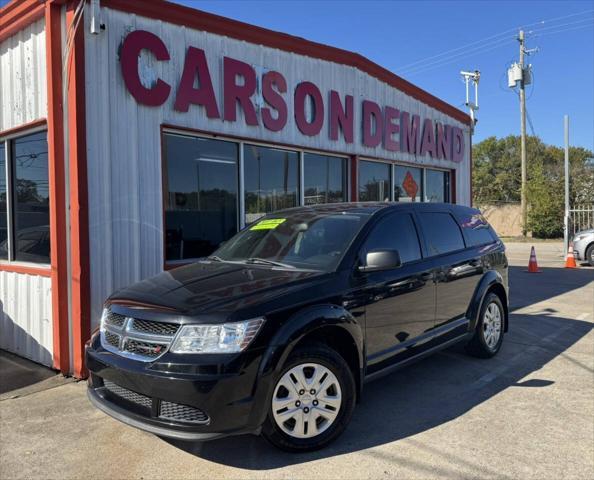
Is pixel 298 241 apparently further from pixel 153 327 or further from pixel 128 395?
pixel 128 395

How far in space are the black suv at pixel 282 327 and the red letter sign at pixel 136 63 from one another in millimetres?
2061

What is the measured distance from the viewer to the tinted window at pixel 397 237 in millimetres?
4461

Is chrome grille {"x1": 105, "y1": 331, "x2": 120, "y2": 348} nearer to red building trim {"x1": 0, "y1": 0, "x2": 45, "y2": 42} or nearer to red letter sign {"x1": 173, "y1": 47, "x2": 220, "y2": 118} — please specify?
red letter sign {"x1": 173, "y1": 47, "x2": 220, "y2": 118}

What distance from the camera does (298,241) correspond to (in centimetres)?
456

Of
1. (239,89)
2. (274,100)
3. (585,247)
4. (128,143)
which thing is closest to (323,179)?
(274,100)

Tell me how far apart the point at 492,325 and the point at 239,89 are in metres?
4.42

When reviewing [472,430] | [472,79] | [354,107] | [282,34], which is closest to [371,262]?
[472,430]

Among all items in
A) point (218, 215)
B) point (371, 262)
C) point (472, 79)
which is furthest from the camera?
point (472, 79)

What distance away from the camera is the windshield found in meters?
4.27

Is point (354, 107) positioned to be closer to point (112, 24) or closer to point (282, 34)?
point (282, 34)

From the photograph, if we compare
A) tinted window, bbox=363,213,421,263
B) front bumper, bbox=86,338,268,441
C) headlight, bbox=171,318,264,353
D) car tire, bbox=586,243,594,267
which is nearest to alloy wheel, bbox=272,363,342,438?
front bumper, bbox=86,338,268,441

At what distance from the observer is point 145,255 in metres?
5.96

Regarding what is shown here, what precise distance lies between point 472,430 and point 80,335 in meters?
3.92

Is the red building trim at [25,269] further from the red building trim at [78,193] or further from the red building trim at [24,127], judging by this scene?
the red building trim at [24,127]
